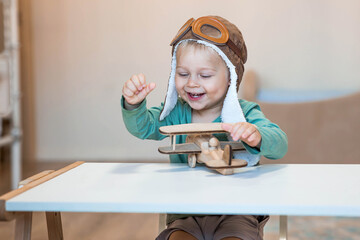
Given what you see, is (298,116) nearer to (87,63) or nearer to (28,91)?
(87,63)

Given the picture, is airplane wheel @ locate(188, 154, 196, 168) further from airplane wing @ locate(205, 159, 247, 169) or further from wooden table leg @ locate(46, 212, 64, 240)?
wooden table leg @ locate(46, 212, 64, 240)

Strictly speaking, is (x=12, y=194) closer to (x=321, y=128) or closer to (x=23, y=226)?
(x=23, y=226)

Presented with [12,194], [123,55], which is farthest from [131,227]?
[123,55]

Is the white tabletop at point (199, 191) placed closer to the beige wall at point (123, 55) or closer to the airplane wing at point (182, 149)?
the airplane wing at point (182, 149)

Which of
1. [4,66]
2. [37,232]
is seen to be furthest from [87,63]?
[37,232]

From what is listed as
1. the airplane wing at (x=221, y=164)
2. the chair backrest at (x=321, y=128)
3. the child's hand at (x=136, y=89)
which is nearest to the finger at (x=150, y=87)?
the child's hand at (x=136, y=89)

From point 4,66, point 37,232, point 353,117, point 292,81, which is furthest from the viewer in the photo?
point 292,81

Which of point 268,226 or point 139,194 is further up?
point 139,194

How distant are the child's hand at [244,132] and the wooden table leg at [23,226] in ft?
1.22

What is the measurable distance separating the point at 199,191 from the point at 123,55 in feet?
8.89

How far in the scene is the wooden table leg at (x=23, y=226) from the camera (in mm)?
698

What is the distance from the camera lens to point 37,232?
67.4 inches

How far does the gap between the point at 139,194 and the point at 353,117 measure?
2352mm

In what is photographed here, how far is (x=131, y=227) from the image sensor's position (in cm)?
184
